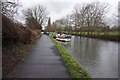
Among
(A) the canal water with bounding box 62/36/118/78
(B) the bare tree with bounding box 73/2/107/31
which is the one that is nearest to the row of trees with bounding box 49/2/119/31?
(B) the bare tree with bounding box 73/2/107/31

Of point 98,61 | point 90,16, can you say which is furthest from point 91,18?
point 98,61

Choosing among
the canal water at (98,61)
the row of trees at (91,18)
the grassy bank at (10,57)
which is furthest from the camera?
the row of trees at (91,18)

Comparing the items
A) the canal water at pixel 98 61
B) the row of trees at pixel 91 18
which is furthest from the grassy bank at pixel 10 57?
the row of trees at pixel 91 18

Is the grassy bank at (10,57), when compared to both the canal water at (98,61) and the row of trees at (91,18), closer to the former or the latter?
the canal water at (98,61)

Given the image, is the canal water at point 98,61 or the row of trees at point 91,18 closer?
the canal water at point 98,61

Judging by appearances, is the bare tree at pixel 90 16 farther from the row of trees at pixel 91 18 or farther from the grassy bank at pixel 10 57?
the grassy bank at pixel 10 57

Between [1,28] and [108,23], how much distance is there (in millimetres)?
47712

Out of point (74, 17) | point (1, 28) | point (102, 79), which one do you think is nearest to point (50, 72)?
point (102, 79)

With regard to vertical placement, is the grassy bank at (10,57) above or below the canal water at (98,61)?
above

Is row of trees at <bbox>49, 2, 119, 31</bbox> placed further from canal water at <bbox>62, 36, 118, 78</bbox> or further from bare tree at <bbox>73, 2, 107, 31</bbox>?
canal water at <bbox>62, 36, 118, 78</bbox>

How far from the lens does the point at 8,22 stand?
432 inches

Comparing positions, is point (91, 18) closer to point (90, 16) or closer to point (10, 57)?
point (90, 16)

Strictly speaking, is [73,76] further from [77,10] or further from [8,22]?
[77,10]

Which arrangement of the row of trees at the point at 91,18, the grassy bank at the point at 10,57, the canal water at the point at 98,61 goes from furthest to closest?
the row of trees at the point at 91,18 → the canal water at the point at 98,61 → the grassy bank at the point at 10,57
